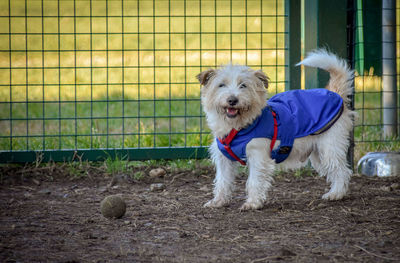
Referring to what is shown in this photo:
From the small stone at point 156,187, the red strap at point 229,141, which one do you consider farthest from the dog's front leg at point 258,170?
the small stone at point 156,187

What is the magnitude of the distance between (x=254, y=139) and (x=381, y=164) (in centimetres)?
183

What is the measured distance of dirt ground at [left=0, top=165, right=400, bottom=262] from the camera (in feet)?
8.95

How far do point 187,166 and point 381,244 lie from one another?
110 inches

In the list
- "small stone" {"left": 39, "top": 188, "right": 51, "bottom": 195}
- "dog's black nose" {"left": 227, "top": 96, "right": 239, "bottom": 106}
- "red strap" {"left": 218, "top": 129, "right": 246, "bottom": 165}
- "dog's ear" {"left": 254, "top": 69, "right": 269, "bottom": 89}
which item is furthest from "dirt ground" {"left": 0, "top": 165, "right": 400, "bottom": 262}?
"dog's ear" {"left": 254, "top": 69, "right": 269, "bottom": 89}

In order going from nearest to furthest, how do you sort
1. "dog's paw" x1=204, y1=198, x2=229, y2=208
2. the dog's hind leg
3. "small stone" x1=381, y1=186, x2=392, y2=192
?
"dog's paw" x1=204, y1=198, x2=229, y2=208
the dog's hind leg
"small stone" x1=381, y1=186, x2=392, y2=192

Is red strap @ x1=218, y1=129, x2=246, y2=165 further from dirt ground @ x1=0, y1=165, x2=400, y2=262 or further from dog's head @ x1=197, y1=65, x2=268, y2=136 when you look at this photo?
dirt ground @ x1=0, y1=165, x2=400, y2=262

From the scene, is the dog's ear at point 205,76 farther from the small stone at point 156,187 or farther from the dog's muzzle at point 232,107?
the small stone at point 156,187

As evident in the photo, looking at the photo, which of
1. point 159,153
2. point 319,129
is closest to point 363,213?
point 319,129

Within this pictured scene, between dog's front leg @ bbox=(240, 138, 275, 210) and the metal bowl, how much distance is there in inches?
64.8

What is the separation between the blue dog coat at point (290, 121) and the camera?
3.87 meters

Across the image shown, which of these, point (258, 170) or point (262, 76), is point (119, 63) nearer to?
point (262, 76)

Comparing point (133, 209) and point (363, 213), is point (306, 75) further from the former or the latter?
point (133, 209)

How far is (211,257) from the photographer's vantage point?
2.66m

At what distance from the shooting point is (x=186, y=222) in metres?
3.49
